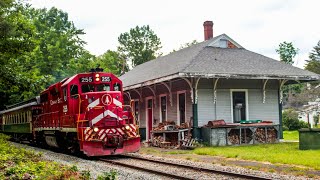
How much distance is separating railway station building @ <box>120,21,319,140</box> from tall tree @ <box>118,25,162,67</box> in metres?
51.6

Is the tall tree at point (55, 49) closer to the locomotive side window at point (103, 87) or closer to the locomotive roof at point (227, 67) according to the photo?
the locomotive roof at point (227, 67)

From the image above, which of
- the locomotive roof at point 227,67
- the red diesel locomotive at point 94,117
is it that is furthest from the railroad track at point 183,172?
the locomotive roof at point 227,67

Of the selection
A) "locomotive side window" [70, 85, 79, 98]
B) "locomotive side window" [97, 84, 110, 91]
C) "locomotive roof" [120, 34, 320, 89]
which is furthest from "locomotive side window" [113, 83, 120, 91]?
"locomotive roof" [120, 34, 320, 89]

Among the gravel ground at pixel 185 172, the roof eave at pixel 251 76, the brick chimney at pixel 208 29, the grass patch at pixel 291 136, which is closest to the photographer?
the gravel ground at pixel 185 172

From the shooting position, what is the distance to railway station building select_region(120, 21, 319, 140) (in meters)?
21.1

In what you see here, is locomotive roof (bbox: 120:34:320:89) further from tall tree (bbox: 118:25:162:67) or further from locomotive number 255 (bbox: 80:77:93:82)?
tall tree (bbox: 118:25:162:67)

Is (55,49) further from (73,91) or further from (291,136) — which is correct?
(73,91)

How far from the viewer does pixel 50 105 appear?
764 inches

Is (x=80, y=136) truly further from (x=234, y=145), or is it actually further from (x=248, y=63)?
(x=248, y=63)

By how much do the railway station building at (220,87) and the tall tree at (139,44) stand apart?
169 ft

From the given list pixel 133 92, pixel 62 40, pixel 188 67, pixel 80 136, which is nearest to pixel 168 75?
pixel 188 67

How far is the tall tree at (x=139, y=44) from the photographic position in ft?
252

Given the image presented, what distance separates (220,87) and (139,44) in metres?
58.0

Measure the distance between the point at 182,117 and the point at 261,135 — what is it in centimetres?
433
